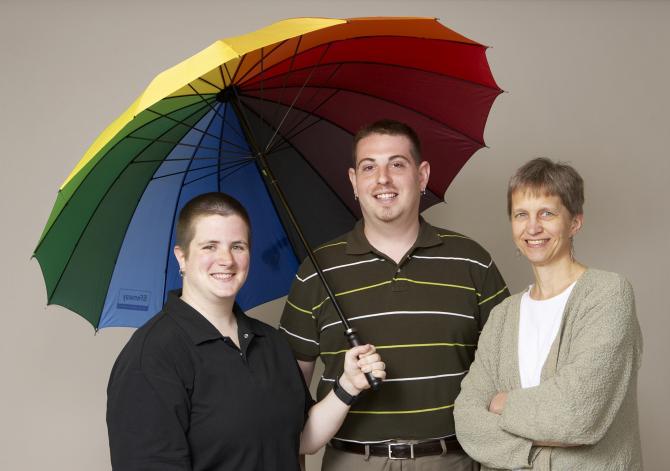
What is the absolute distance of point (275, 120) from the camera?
97.9 inches

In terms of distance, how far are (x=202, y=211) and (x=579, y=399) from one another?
1.10 metres

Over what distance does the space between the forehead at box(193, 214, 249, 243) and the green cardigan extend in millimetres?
830

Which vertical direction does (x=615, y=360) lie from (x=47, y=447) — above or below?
above

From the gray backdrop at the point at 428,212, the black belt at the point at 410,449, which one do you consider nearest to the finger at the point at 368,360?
the black belt at the point at 410,449

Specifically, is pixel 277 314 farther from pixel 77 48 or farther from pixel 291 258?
pixel 77 48

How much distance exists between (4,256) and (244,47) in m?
2.17

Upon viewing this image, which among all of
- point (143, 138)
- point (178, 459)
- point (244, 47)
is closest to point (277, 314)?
point (143, 138)

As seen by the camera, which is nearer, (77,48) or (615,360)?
(615,360)

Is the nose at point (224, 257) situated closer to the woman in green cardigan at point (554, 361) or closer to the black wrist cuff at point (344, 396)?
the black wrist cuff at point (344, 396)

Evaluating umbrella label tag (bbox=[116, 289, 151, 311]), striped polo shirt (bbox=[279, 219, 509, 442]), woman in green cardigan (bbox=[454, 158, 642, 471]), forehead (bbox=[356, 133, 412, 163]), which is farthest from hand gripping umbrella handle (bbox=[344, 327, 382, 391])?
umbrella label tag (bbox=[116, 289, 151, 311])

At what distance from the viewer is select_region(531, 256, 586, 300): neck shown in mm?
2014

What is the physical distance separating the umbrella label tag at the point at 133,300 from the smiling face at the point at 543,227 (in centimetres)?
122

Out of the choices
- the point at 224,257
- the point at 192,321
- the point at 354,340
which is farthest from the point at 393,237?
the point at 192,321

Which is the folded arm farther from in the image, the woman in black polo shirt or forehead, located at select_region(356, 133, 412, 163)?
forehead, located at select_region(356, 133, 412, 163)
